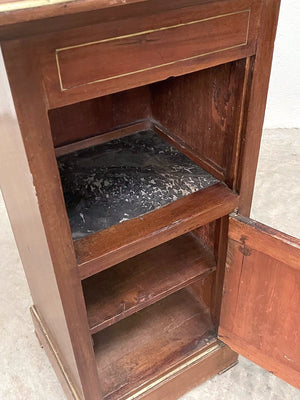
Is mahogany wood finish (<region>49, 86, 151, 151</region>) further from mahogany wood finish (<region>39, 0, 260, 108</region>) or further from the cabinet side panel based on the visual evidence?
mahogany wood finish (<region>39, 0, 260, 108</region>)

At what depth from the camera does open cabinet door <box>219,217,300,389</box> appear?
2.68 feet

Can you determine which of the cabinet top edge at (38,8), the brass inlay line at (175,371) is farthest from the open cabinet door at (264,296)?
the cabinet top edge at (38,8)

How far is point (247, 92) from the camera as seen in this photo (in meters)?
0.80

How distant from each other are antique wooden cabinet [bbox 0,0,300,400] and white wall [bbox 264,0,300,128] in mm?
1161

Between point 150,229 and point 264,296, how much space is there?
0.28 meters

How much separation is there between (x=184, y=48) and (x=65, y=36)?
20 cm

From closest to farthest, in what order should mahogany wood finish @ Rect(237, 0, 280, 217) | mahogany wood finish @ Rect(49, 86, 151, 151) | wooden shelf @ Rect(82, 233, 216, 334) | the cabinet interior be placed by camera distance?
mahogany wood finish @ Rect(237, 0, 280, 217) < the cabinet interior < wooden shelf @ Rect(82, 233, 216, 334) < mahogany wood finish @ Rect(49, 86, 151, 151)

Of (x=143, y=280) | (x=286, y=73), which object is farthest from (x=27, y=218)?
(x=286, y=73)

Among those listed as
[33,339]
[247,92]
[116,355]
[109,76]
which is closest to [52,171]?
[109,76]

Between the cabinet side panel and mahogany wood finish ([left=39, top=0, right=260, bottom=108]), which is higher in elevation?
mahogany wood finish ([left=39, top=0, right=260, bottom=108])

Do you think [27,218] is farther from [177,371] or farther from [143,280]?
[177,371]

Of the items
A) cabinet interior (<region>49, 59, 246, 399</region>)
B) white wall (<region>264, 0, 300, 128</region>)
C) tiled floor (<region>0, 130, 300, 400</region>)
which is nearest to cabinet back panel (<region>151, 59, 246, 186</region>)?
cabinet interior (<region>49, 59, 246, 399</region>)

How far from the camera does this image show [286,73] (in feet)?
6.96

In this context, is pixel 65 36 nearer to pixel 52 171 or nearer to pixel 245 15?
pixel 52 171
